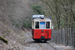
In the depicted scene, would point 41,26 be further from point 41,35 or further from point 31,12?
point 31,12

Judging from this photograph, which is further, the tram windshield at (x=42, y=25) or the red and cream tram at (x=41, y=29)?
the tram windshield at (x=42, y=25)

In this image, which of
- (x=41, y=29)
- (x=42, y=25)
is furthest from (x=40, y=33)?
(x=42, y=25)

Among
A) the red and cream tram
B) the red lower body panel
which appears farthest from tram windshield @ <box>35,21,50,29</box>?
the red lower body panel

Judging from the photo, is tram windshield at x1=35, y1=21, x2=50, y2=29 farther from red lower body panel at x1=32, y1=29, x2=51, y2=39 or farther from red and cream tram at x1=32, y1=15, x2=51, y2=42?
red lower body panel at x1=32, y1=29, x2=51, y2=39

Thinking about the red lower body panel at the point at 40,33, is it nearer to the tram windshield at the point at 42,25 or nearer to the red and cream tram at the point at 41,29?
the red and cream tram at the point at 41,29

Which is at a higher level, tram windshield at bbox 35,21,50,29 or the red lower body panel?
tram windshield at bbox 35,21,50,29

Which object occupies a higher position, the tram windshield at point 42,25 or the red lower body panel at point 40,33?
the tram windshield at point 42,25

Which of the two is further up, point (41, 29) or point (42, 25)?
point (42, 25)

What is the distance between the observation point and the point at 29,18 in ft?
176

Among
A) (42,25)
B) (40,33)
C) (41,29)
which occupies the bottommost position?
(40,33)

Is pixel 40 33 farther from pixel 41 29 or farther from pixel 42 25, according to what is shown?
pixel 42 25

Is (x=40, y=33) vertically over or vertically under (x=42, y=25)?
under

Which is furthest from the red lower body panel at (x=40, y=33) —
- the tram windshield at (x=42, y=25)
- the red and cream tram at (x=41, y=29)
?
the tram windshield at (x=42, y=25)

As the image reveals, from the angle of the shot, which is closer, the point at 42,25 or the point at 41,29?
the point at 41,29
